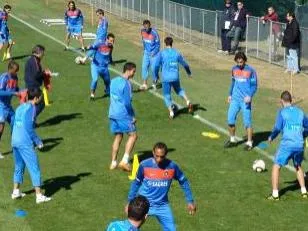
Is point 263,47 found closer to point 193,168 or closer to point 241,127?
point 241,127

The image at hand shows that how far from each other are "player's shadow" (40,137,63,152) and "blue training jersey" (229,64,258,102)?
452 centimetres

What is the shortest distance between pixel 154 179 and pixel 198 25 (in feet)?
84.3

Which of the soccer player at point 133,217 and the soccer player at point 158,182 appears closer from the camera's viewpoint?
the soccer player at point 133,217

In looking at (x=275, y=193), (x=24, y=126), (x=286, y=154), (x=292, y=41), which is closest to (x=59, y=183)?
(x=24, y=126)

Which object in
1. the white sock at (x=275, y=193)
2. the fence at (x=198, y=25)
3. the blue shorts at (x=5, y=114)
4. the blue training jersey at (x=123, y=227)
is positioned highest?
the blue training jersey at (x=123, y=227)

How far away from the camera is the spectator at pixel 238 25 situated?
31.7 m

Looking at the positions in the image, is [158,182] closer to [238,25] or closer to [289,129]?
[289,129]

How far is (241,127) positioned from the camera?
63.6 ft

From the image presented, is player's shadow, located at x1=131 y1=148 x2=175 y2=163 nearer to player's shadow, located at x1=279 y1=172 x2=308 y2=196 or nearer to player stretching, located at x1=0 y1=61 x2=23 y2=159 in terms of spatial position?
player stretching, located at x1=0 y1=61 x2=23 y2=159

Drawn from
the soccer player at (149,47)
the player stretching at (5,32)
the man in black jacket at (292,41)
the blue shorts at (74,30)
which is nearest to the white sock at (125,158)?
the soccer player at (149,47)

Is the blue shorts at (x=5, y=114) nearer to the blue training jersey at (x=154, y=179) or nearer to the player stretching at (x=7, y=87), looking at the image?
the player stretching at (x=7, y=87)

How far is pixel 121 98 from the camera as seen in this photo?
15.1m

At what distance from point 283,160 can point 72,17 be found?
19.2 metres

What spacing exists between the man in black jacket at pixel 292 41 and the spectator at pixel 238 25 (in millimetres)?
4247
